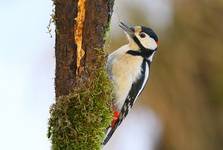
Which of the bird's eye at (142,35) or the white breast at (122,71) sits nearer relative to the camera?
the white breast at (122,71)

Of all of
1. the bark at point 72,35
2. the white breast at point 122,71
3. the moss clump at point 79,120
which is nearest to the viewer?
the bark at point 72,35

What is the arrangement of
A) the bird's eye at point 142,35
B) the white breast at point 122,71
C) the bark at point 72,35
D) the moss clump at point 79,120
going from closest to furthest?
the bark at point 72,35 → the moss clump at point 79,120 → the white breast at point 122,71 → the bird's eye at point 142,35

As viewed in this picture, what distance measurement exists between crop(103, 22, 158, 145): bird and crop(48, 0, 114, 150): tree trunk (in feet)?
2.07

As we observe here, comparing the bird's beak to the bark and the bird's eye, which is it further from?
the bark

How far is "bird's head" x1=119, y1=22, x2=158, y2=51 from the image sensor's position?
4398 millimetres

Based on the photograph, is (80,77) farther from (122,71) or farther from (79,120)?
(122,71)

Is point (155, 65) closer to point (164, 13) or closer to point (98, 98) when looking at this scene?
point (164, 13)

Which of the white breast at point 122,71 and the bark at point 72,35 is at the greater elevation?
Result: the bark at point 72,35

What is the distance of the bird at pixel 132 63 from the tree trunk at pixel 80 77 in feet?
2.07

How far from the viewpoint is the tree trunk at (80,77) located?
3514 millimetres

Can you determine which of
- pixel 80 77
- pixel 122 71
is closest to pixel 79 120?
pixel 80 77

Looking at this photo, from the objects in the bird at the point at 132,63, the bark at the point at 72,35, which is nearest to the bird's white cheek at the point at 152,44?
the bird at the point at 132,63

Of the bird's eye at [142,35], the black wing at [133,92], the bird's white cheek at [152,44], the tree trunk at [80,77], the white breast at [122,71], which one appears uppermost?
the tree trunk at [80,77]

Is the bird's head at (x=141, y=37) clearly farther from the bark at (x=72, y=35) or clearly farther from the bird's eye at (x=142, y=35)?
the bark at (x=72, y=35)
